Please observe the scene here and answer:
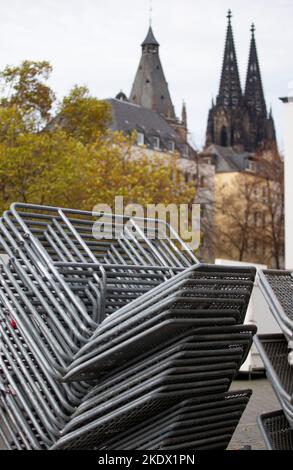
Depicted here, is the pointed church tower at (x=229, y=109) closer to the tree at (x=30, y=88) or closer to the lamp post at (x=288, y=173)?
the tree at (x=30, y=88)

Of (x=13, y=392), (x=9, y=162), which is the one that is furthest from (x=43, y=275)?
(x=9, y=162)

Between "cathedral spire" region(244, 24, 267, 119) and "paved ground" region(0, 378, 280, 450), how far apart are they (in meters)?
130

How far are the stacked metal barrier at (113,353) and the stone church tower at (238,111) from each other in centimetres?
13140

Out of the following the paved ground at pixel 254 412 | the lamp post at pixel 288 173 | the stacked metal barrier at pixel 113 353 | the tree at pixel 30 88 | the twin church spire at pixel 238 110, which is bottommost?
the paved ground at pixel 254 412

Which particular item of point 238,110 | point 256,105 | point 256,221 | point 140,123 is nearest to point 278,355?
point 256,221

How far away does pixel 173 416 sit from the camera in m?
5.98

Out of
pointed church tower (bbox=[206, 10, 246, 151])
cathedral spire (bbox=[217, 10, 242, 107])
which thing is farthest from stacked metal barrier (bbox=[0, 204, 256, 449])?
cathedral spire (bbox=[217, 10, 242, 107])

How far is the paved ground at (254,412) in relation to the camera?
9.69 m

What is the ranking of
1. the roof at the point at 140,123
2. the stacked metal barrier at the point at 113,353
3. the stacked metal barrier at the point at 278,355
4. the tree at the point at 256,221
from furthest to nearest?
the roof at the point at 140,123
the tree at the point at 256,221
the stacked metal barrier at the point at 113,353
the stacked metal barrier at the point at 278,355

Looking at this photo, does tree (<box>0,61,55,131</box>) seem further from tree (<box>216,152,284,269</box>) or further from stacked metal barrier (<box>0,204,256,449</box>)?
stacked metal barrier (<box>0,204,256,449</box>)

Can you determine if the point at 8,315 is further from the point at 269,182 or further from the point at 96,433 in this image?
the point at 269,182

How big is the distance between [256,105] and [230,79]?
6.01 meters

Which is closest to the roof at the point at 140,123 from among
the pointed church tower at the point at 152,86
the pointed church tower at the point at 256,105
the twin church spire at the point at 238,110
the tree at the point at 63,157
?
the pointed church tower at the point at 152,86

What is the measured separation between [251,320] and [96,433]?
13.0 m
